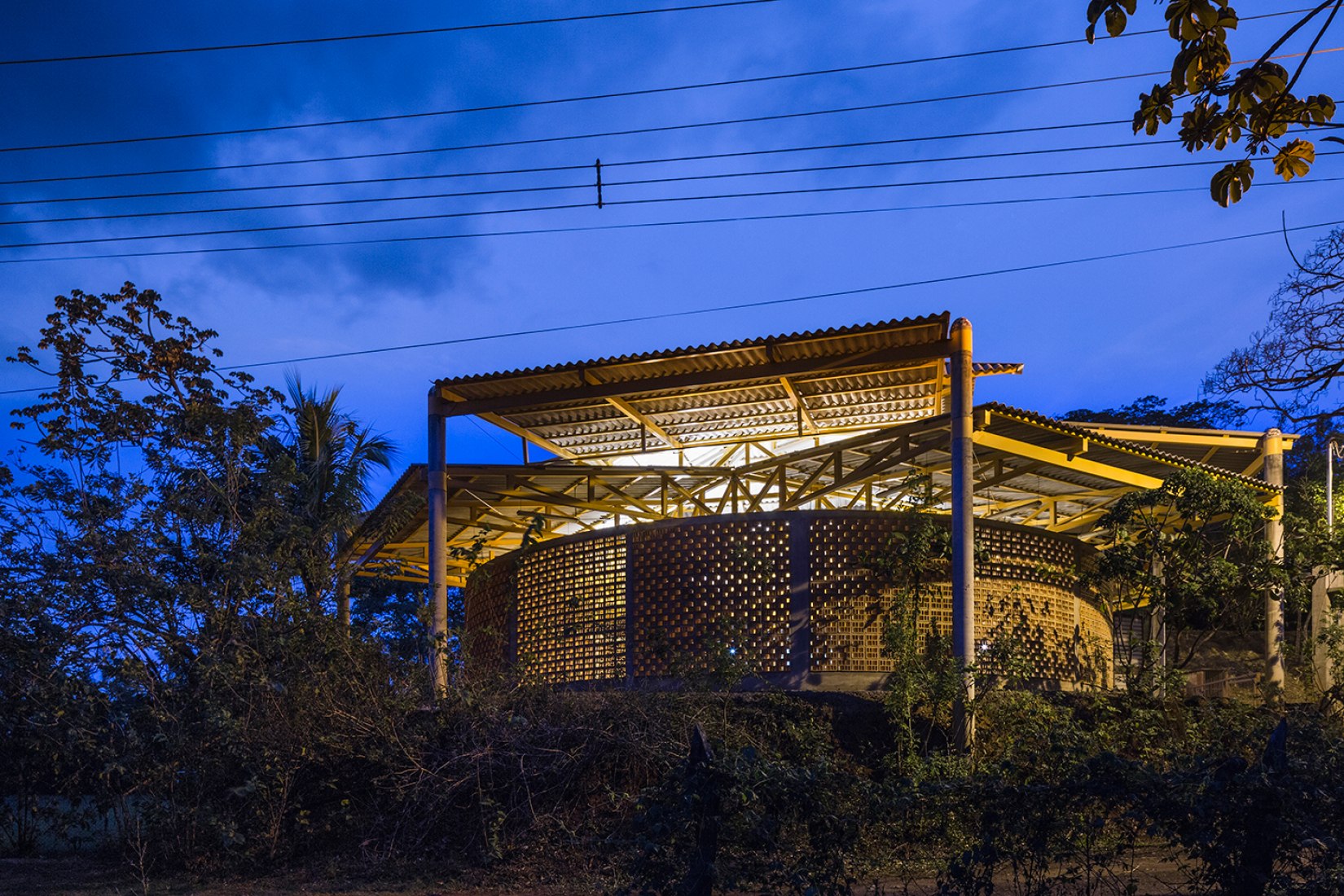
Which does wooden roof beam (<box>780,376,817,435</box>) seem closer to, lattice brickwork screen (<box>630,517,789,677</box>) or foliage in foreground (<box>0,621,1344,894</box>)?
lattice brickwork screen (<box>630,517,789,677</box>)

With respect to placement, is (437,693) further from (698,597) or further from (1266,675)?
(1266,675)

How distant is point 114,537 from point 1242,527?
1257 centimetres

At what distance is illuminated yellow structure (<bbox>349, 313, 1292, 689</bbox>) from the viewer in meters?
12.9

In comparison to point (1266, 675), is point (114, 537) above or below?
above

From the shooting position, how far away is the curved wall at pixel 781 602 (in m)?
13.0

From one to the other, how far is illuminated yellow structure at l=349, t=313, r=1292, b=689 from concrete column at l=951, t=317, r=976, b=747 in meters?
0.02

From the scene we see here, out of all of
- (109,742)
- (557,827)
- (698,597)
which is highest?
(698,597)

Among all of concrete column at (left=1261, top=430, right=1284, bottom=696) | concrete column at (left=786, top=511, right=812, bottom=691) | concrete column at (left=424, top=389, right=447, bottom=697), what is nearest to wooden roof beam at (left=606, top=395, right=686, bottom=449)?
concrete column at (left=424, top=389, right=447, bottom=697)

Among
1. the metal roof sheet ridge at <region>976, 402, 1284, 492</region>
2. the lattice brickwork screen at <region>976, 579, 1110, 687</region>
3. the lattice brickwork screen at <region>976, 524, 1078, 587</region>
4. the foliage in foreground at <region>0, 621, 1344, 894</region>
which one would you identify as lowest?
the foliage in foreground at <region>0, 621, 1344, 894</region>

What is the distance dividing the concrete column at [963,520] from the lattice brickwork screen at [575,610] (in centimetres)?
403

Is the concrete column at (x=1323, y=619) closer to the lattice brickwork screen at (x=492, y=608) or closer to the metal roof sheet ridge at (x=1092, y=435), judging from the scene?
the metal roof sheet ridge at (x=1092, y=435)

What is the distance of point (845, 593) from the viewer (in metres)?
13.2

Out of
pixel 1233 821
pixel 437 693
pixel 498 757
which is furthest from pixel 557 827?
pixel 1233 821

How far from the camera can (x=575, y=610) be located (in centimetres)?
1440
